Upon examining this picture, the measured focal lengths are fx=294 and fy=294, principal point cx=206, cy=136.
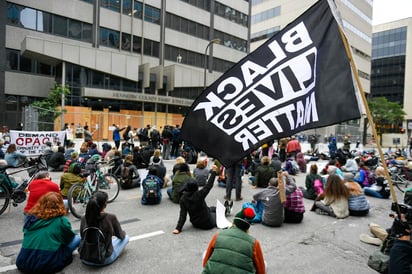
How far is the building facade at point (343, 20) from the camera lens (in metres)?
56.2

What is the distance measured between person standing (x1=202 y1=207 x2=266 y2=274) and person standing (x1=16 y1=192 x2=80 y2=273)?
2305 mm

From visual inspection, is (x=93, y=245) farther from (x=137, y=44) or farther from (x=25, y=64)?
(x=137, y=44)

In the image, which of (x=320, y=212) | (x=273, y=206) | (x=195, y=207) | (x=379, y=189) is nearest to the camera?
(x=195, y=207)

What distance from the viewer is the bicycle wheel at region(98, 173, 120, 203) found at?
26.1 feet

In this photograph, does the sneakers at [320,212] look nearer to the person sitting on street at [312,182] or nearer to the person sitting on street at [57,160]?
the person sitting on street at [312,182]

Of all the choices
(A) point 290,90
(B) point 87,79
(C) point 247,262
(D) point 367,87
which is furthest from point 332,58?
(D) point 367,87

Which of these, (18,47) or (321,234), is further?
(18,47)

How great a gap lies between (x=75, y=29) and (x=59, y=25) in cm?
145

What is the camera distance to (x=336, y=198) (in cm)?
717

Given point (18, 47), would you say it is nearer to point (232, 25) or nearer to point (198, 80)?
point (198, 80)

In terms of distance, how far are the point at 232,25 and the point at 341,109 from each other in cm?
4344

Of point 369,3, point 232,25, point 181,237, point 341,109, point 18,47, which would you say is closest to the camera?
point 341,109

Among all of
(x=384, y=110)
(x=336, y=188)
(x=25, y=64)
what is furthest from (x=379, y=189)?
(x=384, y=110)

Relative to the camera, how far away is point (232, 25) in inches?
1726
